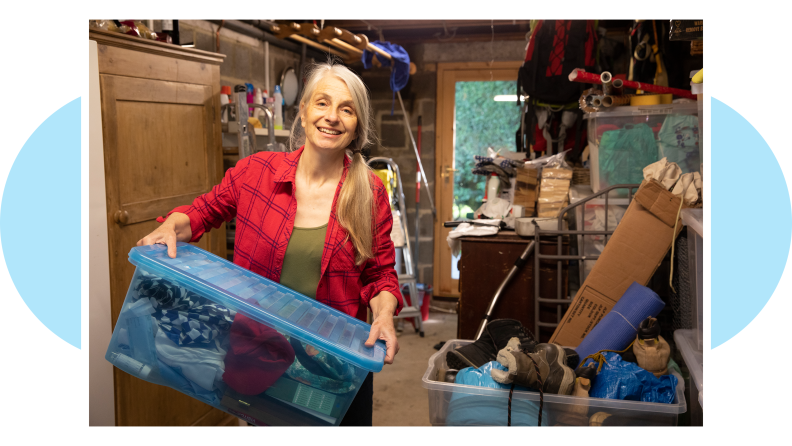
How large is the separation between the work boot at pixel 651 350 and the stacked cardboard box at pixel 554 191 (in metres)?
1.13

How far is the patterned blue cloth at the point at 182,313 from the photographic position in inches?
43.0

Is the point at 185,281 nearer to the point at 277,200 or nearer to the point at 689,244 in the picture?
the point at 277,200

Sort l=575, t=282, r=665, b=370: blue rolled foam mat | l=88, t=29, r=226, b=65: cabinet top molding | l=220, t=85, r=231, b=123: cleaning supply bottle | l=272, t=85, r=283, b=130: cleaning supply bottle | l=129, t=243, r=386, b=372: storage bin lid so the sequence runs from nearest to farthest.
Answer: l=129, t=243, r=386, b=372: storage bin lid, l=88, t=29, r=226, b=65: cabinet top molding, l=575, t=282, r=665, b=370: blue rolled foam mat, l=220, t=85, r=231, b=123: cleaning supply bottle, l=272, t=85, r=283, b=130: cleaning supply bottle

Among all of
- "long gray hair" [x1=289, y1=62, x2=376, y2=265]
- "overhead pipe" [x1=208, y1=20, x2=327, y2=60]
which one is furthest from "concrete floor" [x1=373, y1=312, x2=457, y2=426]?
"overhead pipe" [x1=208, y1=20, x2=327, y2=60]

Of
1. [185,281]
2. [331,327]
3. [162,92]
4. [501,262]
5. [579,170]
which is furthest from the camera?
[579,170]

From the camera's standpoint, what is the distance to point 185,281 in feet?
3.49

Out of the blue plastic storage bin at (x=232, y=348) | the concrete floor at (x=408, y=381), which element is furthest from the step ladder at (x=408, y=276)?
the blue plastic storage bin at (x=232, y=348)

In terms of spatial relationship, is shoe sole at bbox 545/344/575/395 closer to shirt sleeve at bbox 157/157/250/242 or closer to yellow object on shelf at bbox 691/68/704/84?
yellow object on shelf at bbox 691/68/704/84

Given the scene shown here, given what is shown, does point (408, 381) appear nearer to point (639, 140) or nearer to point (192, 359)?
point (639, 140)

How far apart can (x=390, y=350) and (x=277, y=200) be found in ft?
1.72

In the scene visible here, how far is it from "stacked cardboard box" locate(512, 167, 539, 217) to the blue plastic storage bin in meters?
2.17

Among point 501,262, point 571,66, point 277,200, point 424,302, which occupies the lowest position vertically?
point 424,302

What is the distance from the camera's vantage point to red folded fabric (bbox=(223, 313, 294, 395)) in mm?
1078

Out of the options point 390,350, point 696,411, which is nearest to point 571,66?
point 696,411
